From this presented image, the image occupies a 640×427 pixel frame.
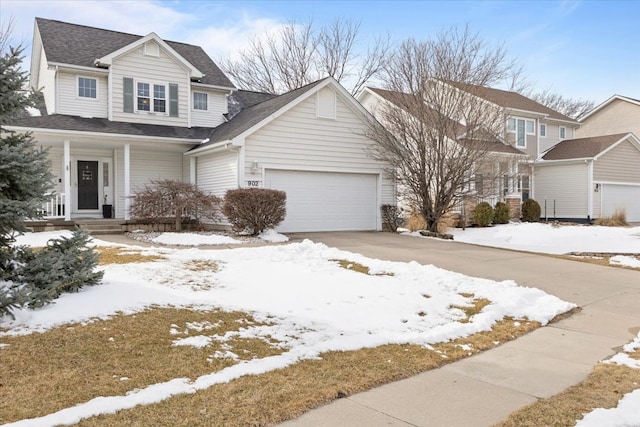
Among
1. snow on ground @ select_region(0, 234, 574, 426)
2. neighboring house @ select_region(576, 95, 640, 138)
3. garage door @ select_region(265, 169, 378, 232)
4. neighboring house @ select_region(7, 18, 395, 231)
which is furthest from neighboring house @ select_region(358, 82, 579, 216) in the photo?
snow on ground @ select_region(0, 234, 574, 426)

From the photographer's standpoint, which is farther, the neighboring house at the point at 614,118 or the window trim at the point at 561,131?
the neighboring house at the point at 614,118

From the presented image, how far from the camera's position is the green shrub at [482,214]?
66.9ft

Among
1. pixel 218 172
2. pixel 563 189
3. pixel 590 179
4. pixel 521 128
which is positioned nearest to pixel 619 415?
pixel 218 172

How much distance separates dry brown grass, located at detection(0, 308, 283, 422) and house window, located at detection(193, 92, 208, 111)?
15748 millimetres

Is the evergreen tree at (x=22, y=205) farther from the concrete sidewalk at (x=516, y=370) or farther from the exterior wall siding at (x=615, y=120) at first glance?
the exterior wall siding at (x=615, y=120)

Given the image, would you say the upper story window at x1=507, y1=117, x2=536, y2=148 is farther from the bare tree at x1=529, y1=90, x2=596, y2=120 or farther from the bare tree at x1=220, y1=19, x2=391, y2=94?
the bare tree at x1=529, y1=90, x2=596, y2=120

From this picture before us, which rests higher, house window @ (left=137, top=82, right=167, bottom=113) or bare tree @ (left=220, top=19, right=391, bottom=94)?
bare tree @ (left=220, top=19, right=391, bottom=94)

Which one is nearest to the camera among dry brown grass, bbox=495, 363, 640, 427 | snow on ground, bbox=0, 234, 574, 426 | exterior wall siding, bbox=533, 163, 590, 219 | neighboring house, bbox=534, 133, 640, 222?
dry brown grass, bbox=495, 363, 640, 427

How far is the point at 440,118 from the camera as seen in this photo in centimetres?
1681

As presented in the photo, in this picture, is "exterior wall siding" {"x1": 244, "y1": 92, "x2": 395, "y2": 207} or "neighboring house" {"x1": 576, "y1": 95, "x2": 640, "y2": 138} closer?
"exterior wall siding" {"x1": 244, "y1": 92, "x2": 395, "y2": 207}

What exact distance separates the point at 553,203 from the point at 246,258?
21714mm

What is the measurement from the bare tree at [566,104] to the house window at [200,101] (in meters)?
36.0

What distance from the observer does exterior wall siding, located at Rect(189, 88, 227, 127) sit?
65.1ft

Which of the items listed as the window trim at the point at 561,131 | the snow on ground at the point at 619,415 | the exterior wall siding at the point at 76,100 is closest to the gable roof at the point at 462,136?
the exterior wall siding at the point at 76,100
